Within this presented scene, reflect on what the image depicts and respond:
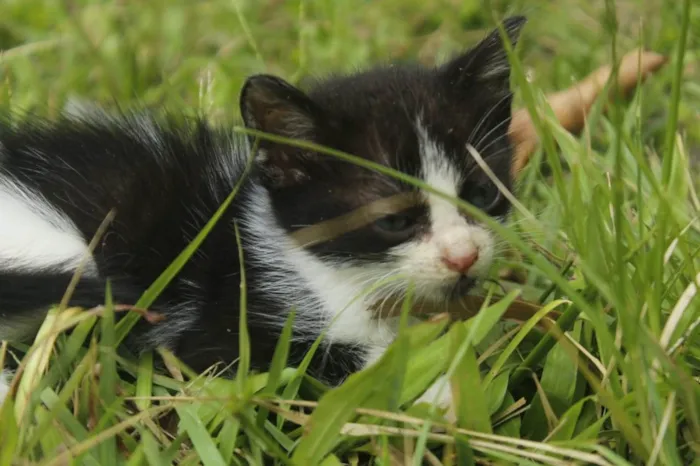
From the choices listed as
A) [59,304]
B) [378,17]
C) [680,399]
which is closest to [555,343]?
[680,399]

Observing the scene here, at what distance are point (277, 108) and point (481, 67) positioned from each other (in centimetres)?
48

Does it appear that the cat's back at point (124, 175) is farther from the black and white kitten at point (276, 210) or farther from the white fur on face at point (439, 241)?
the white fur on face at point (439, 241)

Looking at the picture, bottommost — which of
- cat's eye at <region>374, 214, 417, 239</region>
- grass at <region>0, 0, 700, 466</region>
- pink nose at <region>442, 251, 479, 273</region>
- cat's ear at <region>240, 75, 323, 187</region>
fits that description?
grass at <region>0, 0, 700, 466</region>

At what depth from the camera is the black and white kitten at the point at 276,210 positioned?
1809mm

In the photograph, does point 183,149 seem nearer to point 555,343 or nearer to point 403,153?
point 403,153

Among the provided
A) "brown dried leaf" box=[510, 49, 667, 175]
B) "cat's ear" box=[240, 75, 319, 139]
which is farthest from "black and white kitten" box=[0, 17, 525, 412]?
"brown dried leaf" box=[510, 49, 667, 175]

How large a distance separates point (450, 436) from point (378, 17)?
282cm

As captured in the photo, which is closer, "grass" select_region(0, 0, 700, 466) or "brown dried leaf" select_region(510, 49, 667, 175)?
"grass" select_region(0, 0, 700, 466)

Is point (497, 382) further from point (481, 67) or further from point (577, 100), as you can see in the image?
point (577, 100)

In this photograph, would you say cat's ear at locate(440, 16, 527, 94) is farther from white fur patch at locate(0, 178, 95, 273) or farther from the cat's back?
white fur patch at locate(0, 178, 95, 273)

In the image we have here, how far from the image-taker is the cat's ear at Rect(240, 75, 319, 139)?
1748 millimetres

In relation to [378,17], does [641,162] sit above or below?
below

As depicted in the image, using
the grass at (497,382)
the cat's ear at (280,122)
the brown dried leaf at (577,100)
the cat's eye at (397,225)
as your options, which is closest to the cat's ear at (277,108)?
the cat's ear at (280,122)

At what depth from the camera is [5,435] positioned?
4.79 ft
